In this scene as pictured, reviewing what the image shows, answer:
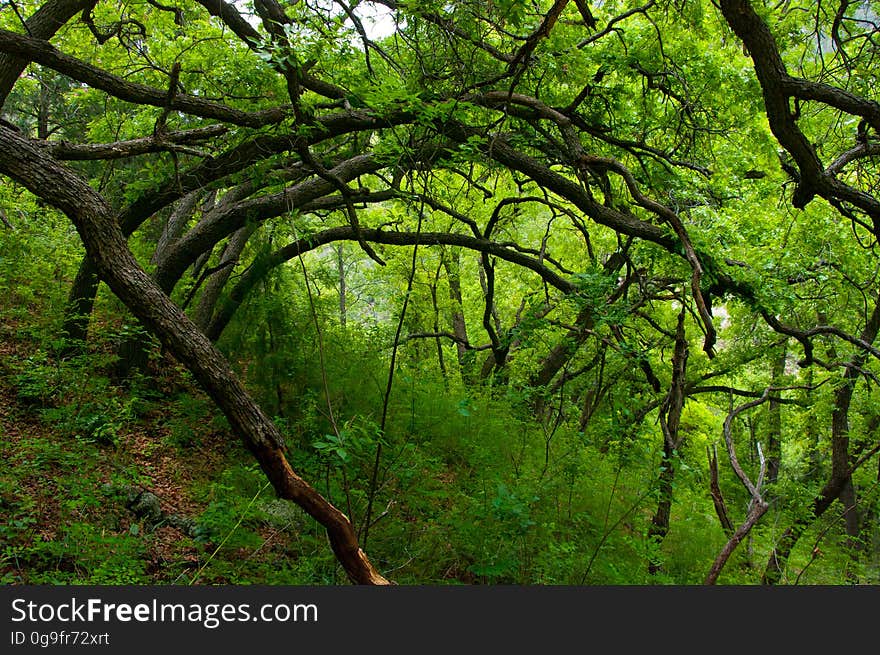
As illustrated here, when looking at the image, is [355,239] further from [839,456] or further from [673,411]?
[839,456]

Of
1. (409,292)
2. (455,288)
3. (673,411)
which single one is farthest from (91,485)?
(455,288)

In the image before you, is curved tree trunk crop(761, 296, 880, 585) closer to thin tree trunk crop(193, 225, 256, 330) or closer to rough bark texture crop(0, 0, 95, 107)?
thin tree trunk crop(193, 225, 256, 330)

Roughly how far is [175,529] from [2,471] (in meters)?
1.44

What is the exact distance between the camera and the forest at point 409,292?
165 inches

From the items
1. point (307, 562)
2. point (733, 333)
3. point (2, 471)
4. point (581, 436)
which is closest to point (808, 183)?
point (581, 436)

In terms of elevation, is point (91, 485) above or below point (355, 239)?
below

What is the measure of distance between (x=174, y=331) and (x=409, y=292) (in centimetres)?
167

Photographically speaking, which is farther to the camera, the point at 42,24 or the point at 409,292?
the point at 42,24

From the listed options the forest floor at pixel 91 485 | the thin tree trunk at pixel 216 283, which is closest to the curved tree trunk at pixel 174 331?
the forest floor at pixel 91 485

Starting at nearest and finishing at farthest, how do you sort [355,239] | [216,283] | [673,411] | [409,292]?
[409,292], [673,411], [355,239], [216,283]

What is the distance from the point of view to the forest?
420 cm

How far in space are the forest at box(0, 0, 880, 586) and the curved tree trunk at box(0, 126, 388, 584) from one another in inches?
0.8

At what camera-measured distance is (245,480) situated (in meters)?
6.03

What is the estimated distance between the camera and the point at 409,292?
4.63 meters
